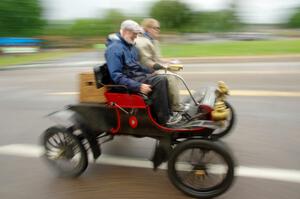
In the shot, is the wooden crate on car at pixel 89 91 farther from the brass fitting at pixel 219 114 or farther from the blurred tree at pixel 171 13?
the blurred tree at pixel 171 13

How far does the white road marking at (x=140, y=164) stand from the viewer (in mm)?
4652

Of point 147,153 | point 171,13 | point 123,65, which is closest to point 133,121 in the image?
point 123,65

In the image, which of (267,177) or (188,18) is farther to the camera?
(188,18)

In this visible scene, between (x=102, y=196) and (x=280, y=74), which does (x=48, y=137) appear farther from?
(x=280, y=74)

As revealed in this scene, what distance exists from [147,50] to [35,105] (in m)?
4.03

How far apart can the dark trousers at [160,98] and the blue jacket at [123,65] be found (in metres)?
0.17

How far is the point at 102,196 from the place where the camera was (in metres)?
4.39

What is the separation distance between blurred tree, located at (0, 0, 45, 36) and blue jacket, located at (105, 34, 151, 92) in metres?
24.7

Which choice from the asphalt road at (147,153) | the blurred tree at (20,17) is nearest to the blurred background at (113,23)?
the blurred tree at (20,17)

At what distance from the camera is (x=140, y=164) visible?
16.8 feet

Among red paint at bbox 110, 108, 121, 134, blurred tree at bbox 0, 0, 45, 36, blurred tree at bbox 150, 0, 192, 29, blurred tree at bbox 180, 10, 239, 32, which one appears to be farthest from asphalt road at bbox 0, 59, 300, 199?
blurred tree at bbox 180, 10, 239, 32

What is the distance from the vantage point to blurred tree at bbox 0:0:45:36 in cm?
2766

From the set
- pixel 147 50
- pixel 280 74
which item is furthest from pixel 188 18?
pixel 147 50

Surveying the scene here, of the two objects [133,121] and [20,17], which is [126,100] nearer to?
[133,121]
